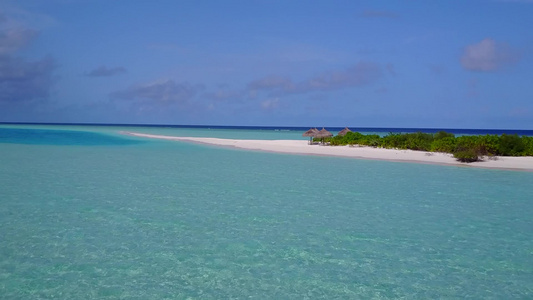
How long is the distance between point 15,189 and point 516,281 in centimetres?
1318

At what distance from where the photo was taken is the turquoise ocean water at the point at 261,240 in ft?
19.2

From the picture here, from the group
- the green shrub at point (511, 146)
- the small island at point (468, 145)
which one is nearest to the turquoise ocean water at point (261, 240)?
the small island at point (468, 145)

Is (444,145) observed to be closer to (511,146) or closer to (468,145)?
(468,145)

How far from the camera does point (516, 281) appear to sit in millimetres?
6172

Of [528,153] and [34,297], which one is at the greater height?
[528,153]

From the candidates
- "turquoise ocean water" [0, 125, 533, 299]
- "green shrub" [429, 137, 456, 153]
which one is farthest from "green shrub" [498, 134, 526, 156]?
"turquoise ocean water" [0, 125, 533, 299]

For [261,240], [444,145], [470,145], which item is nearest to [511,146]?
[470,145]

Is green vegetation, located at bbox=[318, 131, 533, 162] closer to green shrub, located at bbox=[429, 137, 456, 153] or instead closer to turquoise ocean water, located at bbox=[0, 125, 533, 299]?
green shrub, located at bbox=[429, 137, 456, 153]

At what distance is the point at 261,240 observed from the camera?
799 centimetres

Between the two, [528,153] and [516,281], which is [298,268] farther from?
[528,153]

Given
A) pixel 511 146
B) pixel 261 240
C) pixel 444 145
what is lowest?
pixel 261 240

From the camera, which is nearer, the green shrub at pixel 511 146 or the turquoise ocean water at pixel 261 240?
the turquoise ocean water at pixel 261 240

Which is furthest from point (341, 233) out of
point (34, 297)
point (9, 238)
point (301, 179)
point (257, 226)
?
point (301, 179)

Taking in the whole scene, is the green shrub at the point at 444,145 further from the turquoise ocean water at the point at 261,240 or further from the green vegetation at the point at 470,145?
the turquoise ocean water at the point at 261,240
